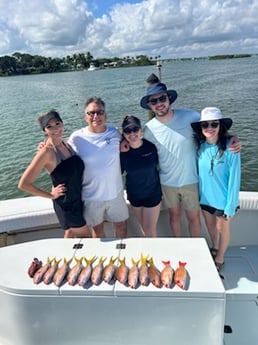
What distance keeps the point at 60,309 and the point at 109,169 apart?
1.04 m

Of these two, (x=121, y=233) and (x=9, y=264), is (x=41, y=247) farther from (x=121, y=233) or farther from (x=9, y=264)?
(x=121, y=233)

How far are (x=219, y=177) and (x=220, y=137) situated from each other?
300 millimetres

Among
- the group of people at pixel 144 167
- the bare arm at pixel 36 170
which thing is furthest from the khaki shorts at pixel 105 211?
the bare arm at pixel 36 170

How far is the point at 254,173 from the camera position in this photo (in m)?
8.16

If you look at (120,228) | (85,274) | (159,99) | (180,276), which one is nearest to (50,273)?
(85,274)

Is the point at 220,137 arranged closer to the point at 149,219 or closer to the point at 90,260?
the point at 149,219

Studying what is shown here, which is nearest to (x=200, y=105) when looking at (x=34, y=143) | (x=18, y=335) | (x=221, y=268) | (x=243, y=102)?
(x=243, y=102)

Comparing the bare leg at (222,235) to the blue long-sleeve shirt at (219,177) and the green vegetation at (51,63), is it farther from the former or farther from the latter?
the green vegetation at (51,63)

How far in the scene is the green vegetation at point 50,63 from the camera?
83938 millimetres

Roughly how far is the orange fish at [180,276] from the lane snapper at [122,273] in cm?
29

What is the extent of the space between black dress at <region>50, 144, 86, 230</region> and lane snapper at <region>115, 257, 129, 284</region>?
607 millimetres

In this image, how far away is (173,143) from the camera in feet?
8.53

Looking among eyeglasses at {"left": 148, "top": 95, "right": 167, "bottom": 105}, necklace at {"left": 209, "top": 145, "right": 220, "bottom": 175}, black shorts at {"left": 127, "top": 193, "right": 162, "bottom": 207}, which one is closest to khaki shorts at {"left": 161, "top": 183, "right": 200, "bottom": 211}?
black shorts at {"left": 127, "top": 193, "right": 162, "bottom": 207}

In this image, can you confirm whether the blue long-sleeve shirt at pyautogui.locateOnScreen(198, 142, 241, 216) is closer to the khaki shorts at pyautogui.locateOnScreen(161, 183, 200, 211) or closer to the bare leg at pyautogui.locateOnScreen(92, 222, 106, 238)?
the khaki shorts at pyautogui.locateOnScreen(161, 183, 200, 211)
